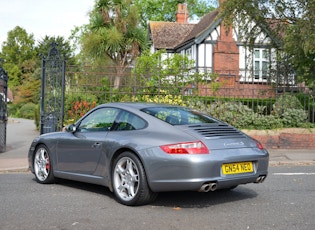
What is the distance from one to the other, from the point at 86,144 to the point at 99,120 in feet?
1.40

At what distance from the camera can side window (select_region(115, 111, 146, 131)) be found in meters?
5.94

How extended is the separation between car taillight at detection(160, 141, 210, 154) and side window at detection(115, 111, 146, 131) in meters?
0.69

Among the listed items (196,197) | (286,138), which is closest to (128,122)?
(196,197)

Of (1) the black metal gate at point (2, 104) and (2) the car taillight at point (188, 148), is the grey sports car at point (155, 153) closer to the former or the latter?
(2) the car taillight at point (188, 148)

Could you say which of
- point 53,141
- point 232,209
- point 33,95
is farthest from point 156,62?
point 33,95

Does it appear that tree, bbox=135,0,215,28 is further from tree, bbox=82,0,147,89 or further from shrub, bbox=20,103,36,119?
tree, bbox=82,0,147,89

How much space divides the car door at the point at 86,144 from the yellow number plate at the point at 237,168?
1770 mm

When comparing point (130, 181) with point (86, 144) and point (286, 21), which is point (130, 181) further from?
point (286, 21)

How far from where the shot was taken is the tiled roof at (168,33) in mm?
36875

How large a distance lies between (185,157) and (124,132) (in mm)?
1100

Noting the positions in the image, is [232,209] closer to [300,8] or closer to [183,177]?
[183,177]

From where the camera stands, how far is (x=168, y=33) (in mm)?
38531

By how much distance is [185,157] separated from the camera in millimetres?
5242

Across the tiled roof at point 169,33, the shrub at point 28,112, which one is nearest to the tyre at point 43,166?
the tiled roof at point 169,33
